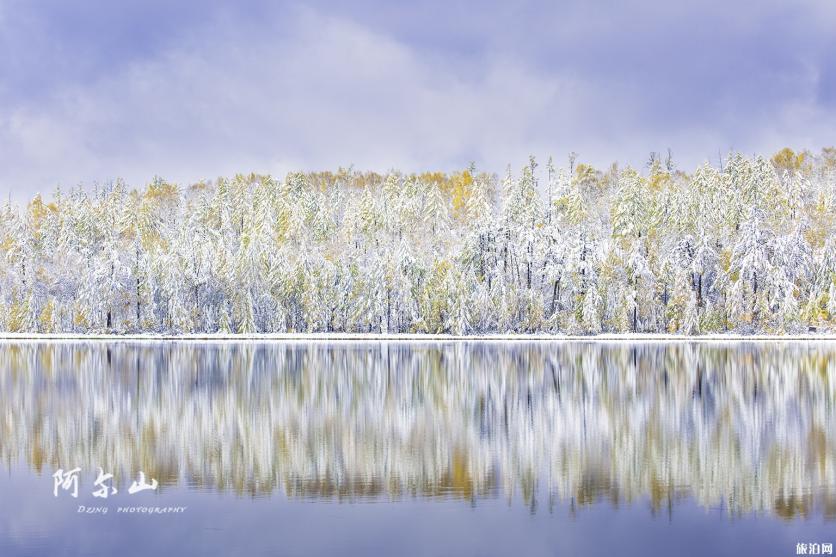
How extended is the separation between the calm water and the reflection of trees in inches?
3.9

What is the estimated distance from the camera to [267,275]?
91.4 meters

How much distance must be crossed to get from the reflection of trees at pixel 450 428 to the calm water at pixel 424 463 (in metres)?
0.10

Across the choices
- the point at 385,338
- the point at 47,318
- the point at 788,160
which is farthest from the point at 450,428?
the point at 788,160

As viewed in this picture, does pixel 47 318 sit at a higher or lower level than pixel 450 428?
higher

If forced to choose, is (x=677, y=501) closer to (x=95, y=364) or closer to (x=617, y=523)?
(x=617, y=523)

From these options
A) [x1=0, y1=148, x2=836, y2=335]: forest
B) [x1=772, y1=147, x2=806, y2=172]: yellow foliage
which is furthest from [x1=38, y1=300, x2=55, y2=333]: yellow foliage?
[x1=772, y1=147, x2=806, y2=172]: yellow foliage

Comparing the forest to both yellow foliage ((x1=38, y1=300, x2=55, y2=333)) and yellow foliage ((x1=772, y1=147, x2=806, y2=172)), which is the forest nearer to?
yellow foliage ((x1=38, y1=300, x2=55, y2=333))

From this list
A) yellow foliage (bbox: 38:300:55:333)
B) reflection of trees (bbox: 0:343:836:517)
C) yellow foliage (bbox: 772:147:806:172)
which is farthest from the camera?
yellow foliage (bbox: 772:147:806:172)

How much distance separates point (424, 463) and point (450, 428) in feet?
18.3

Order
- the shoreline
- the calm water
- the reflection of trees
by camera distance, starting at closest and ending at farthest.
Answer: the calm water
the reflection of trees
the shoreline

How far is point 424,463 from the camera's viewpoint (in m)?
22.9

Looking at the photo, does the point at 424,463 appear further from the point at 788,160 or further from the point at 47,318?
the point at 788,160

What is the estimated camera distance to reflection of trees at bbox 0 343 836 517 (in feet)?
68.7

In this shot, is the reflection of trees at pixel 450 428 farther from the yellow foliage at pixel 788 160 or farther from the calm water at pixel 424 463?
the yellow foliage at pixel 788 160
